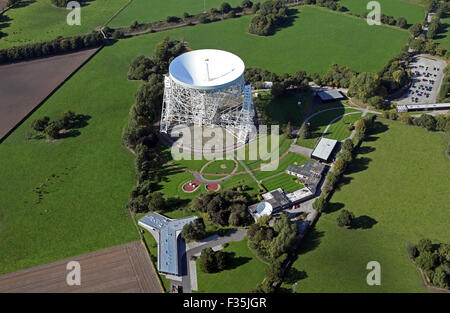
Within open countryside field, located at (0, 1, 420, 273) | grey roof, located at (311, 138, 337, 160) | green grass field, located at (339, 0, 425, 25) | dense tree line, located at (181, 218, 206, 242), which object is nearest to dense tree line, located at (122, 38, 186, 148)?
open countryside field, located at (0, 1, 420, 273)

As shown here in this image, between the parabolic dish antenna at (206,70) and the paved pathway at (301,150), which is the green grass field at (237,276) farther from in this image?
the parabolic dish antenna at (206,70)

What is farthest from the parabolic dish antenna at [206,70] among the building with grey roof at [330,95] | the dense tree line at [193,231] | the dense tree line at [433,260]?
the dense tree line at [433,260]

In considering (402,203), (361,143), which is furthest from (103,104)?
(402,203)

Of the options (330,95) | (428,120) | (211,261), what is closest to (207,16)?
(330,95)

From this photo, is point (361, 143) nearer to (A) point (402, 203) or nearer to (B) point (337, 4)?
(A) point (402, 203)

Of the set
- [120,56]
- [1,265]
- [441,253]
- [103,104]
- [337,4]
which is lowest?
[1,265]
